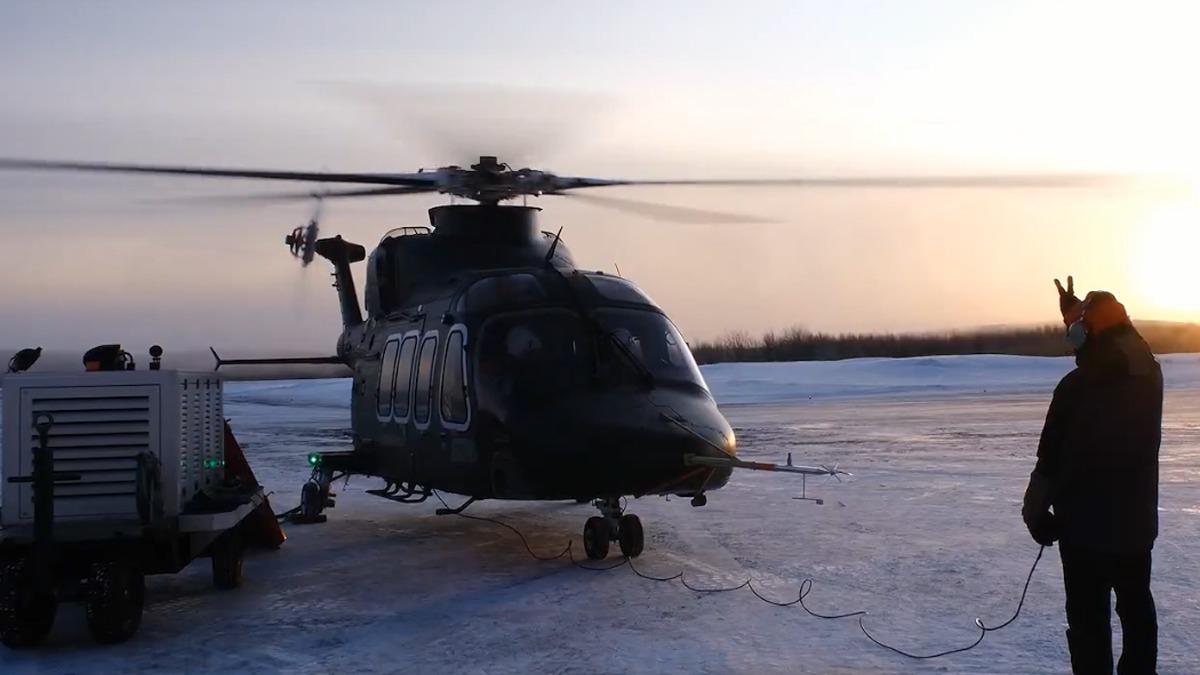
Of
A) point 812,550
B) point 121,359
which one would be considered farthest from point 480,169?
point 812,550

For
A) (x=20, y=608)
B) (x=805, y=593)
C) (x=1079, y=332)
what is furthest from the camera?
(x=805, y=593)

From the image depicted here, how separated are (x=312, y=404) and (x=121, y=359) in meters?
32.4

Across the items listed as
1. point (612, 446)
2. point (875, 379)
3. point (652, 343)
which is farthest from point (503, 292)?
point (875, 379)

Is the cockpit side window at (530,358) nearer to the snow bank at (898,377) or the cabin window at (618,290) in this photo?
the cabin window at (618,290)

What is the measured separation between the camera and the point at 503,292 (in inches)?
364

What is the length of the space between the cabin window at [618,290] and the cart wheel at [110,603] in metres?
4.26

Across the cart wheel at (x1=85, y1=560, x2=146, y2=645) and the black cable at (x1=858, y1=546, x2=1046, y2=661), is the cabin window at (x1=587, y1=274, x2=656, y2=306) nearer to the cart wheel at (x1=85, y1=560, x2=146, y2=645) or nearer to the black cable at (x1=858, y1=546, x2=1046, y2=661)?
the black cable at (x1=858, y1=546, x2=1046, y2=661)

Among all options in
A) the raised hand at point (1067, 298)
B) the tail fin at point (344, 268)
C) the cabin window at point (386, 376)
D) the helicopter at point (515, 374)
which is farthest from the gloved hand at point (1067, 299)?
the tail fin at point (344, 268)

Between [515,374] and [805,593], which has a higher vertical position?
[515,374]

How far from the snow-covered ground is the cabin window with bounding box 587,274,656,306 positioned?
86.0 inches

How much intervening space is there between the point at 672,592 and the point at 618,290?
106 inches

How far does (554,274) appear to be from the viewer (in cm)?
943

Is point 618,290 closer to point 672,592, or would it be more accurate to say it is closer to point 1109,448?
point 672,592

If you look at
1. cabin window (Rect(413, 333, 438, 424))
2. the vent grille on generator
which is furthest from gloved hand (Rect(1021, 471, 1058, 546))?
cabin window (Rect(413, 333, 438, 424))
